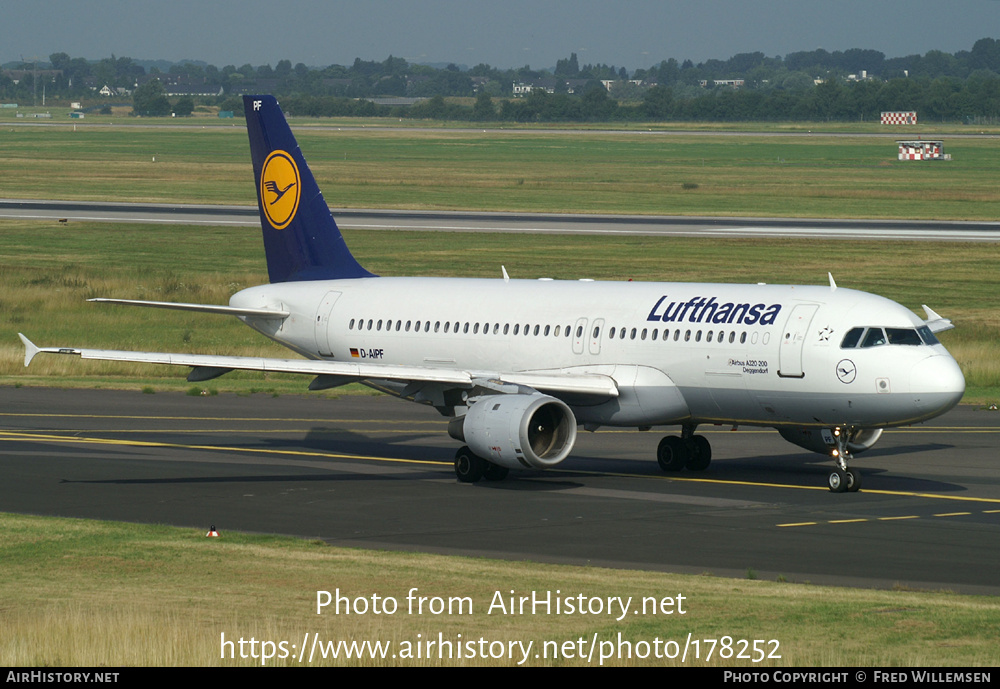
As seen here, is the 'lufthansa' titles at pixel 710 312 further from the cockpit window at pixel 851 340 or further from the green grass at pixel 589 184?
the green grass at pixel 589 184

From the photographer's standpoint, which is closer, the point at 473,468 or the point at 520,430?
the point at 520,430

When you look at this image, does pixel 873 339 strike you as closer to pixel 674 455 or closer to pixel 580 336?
pixel 674 455

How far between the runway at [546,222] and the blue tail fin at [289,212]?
61104 mm

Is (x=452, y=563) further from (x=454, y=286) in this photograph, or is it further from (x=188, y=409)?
(x=188, y=409)

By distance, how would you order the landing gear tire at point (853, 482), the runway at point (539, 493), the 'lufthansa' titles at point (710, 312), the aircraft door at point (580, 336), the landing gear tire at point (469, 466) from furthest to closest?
the aircraft door at point (580, 336) < the landing gear tire at point (469, 466) < the 'lufthansa' titles at point (710, 312) < the landing gear tire at point (853, 482) < the runway at point (539, 493)

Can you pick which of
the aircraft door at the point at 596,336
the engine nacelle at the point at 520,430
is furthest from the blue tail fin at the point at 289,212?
the engine nacelle at the point at 520,430

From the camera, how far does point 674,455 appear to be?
39312mm

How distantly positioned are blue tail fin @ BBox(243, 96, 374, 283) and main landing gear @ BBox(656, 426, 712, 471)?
1165cm

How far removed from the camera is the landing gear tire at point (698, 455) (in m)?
39.3

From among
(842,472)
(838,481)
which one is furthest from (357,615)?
(842,472)

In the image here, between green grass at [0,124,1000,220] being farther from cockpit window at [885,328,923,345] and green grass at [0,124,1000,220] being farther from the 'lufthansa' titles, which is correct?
cockpit window at [885,328,923,345]

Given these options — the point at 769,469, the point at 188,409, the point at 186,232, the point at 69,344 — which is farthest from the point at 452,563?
the point at 186,232

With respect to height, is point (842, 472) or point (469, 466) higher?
point (842, 472)

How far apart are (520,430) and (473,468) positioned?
2994mm
